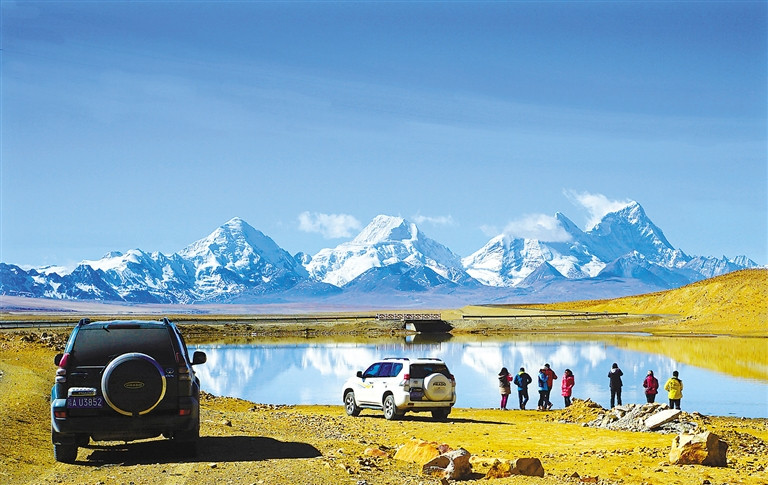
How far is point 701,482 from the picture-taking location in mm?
17781

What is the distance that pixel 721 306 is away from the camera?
13600 cm

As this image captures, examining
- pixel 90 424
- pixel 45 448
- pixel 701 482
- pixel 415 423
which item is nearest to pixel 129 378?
pixel 90 424

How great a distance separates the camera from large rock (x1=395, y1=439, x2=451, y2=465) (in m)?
18.7

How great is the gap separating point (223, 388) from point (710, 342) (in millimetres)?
58725

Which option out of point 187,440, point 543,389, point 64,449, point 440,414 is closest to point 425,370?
point 440,414

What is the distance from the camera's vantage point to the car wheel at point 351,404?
3128cm

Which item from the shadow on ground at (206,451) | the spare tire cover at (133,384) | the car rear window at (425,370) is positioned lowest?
the shadow on ground at (206,451)

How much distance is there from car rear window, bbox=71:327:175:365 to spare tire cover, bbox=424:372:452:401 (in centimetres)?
1298

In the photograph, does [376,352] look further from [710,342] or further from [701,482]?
[701,482]

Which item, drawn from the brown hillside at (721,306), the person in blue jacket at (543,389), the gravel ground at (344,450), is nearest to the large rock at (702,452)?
the gravel ground at (344,450)

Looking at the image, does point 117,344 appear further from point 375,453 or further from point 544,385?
point 544,385

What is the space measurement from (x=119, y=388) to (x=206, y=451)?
3.10m

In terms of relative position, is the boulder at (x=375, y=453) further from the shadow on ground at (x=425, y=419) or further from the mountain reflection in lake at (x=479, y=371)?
the mountain reflection in lake at (x=479, y=371)

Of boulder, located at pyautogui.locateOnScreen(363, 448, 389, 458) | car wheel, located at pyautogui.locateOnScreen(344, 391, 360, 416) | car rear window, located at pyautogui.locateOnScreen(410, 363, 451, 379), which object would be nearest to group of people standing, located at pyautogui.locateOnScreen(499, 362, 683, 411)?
car rear window, located at pyautogui.locateOnScreen(410, 363, 451, 379)
